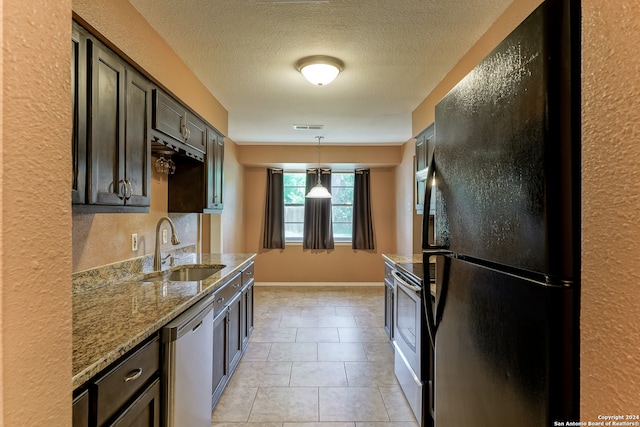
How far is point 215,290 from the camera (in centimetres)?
217

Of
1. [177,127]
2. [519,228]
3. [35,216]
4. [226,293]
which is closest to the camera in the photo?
[35,216]

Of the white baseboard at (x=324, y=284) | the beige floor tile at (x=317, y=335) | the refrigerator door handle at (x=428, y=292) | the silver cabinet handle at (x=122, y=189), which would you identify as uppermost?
the silver cabinet handle at (x=122, y=189)

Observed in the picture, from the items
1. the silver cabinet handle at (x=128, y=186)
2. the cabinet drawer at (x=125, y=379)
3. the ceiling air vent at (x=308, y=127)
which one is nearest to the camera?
the cabinet drawer at (x=125, y=379)

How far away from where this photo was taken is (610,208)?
51 cm

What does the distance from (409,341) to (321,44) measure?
2.20m

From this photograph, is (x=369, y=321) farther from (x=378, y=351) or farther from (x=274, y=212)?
(x=274, y=212)

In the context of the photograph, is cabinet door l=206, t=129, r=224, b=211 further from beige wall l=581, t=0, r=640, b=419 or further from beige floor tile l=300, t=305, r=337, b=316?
beige wall l=581, t=0, r=640, b=419

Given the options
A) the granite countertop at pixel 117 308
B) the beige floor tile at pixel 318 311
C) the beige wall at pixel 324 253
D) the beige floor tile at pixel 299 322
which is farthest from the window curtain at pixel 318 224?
the granite countertop at pixel 117 308

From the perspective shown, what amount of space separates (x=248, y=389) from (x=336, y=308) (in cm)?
233

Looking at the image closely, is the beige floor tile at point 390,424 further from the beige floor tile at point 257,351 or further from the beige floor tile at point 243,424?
the beige floor tile at point 257,351

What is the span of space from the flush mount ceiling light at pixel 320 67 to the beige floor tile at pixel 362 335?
2705 mm

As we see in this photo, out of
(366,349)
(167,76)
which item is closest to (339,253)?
(366,349)

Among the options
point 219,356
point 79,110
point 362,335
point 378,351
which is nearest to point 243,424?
point 219,356

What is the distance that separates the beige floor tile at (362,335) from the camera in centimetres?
356
